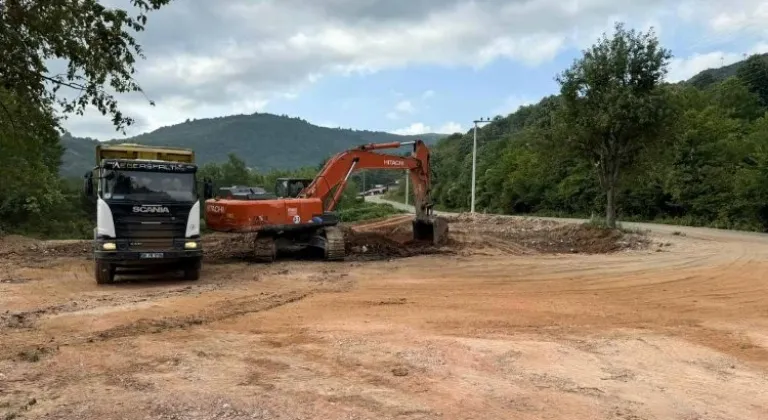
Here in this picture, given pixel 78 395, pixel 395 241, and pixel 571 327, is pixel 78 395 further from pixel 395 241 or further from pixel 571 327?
pixel 395 241

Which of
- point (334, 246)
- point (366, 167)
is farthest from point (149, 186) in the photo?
point (366, 167)

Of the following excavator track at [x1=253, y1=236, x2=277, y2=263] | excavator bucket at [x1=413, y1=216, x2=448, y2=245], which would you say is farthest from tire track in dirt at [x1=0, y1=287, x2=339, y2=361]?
excavator bucket at [x1=413, y1=216, x2=448, y2=245]

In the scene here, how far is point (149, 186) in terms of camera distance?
13.7 m

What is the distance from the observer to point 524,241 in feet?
82.7

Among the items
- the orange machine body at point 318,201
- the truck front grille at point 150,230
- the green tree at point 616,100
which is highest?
the green tree at point 616,100

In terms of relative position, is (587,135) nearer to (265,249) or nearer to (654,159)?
(654,159)

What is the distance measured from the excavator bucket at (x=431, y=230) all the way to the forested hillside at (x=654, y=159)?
8.19 m

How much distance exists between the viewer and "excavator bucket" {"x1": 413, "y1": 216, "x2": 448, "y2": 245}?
20922mm

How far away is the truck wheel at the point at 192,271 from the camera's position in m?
14.4

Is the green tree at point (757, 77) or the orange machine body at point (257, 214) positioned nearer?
the orange machine body at point (257, 214)

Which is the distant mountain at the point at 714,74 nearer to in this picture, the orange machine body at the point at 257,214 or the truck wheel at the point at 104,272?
the orange machine body at the point at 257,214

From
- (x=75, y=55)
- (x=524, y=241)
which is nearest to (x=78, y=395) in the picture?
(x=75, y=55)

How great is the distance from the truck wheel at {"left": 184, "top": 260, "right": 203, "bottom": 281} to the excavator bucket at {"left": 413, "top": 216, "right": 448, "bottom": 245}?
872 centimetres

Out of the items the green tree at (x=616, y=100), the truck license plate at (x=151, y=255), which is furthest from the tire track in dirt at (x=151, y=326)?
the green tree at (x=616, y=100)
